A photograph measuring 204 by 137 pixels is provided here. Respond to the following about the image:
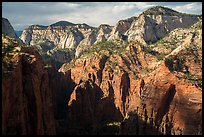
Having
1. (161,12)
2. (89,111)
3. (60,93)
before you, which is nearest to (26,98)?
(89,111)

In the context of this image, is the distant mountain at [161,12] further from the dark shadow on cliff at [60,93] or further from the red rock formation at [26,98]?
the red rock formation at [26,98]

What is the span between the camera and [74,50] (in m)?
183

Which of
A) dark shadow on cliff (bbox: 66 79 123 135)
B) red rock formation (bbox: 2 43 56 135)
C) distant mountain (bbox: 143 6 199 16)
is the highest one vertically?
distant mountain (bbox: 143 6 199 16)

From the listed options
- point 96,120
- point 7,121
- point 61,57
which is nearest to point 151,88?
point 96,120

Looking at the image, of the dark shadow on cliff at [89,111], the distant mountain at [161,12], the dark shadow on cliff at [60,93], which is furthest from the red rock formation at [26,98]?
the distant mountain at [161,12]

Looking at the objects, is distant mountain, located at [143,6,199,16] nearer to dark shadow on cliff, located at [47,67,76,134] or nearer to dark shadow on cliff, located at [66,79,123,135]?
dark shadow on cliff, located at [47,67,76,134]

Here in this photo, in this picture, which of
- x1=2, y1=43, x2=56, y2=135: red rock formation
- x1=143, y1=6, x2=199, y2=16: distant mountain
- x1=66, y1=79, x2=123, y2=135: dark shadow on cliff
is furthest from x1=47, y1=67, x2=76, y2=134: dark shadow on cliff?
x1=143, y1=6, x2=199, y2=16: distant mountain

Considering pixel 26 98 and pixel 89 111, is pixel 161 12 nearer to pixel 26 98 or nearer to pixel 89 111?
pixel 89 111

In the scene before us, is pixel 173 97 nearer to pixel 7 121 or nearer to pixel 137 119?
pixel 137 119

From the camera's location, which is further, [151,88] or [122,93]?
[122,93]

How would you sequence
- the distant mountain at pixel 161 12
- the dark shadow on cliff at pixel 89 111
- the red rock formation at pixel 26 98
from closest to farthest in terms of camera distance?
the red rock formation at pixel 26 98, the dark shadow on cliff at pixel 89 111, the distant mountain at pixel 161 12

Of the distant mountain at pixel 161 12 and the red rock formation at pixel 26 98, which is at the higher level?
the distant mountain at pixel 161 12

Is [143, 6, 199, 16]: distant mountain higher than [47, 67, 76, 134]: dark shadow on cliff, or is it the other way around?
[143, 6, 199, 16]: distant mountain

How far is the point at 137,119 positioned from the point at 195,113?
1009cm
